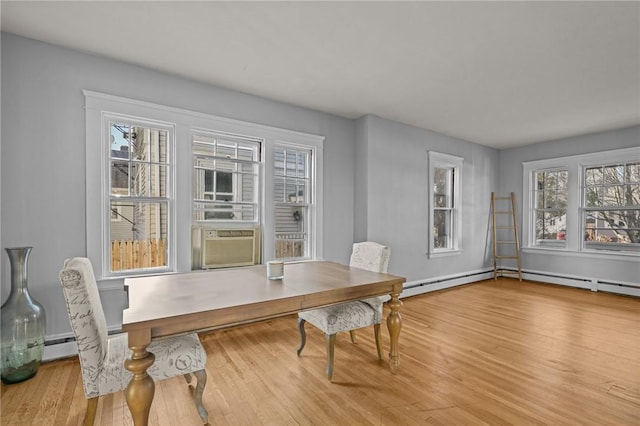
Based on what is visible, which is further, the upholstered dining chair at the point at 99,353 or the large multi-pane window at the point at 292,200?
the large multi-pane window at the point at 292,200

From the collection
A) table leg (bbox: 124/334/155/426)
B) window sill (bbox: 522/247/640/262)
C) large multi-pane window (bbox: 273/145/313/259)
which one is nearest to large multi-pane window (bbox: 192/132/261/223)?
large multi-pane window (bbox: 273/145/313/259)

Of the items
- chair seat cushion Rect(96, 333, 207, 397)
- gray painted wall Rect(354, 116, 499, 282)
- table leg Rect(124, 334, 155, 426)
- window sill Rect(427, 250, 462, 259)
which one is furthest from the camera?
window sill Rect(427, 250, 462, 259)

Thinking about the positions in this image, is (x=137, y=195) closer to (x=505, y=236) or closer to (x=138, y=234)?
(x=138, y=234)

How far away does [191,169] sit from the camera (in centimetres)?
329

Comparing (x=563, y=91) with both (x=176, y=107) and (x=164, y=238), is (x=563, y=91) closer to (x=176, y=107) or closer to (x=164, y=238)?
(x=176, y=107)

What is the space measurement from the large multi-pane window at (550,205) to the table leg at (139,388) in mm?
6780

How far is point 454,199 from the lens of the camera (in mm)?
5727

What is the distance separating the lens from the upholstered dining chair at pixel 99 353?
1.50 meters

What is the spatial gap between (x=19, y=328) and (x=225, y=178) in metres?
2.14

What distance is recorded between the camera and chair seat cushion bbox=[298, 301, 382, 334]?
2.33 metres

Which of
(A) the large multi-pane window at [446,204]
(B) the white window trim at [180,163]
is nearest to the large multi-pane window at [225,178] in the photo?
(B) the white window trim at [180,163]

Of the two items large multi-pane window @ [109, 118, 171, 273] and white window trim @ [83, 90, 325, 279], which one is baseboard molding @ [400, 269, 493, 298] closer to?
white window trim @ [83, 90, 325, 279]

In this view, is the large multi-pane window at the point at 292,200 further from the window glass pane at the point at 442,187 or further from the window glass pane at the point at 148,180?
the window glass pane at the point at 442,187

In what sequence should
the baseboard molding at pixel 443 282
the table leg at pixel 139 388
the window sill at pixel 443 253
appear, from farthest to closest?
the window sill at pixel 443 253
the baseboard molding at pixel 443 282
the table leg at pixel 139 388
